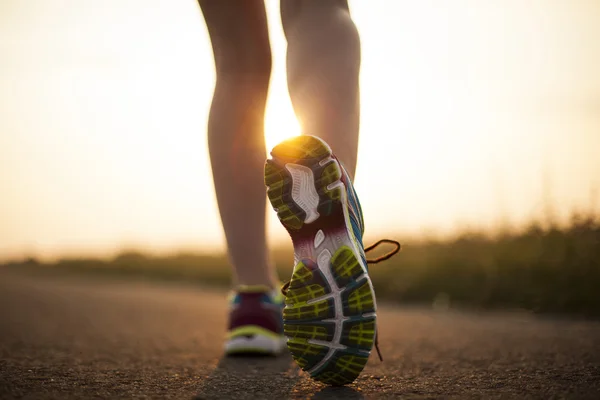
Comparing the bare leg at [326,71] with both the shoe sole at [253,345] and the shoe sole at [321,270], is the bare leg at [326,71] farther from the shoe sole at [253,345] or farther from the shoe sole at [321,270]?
the shoe sole at [253,345]

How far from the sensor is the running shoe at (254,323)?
1.83 meters

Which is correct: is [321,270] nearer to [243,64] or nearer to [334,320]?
[334,320]

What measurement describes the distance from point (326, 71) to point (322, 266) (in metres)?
0.49

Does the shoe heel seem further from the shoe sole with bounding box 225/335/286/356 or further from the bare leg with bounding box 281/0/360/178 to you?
the shoe sole with bounding box 225/335/286/356

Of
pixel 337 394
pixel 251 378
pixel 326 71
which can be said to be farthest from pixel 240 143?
pixel 337 394

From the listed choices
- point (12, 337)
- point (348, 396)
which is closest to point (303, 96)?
point (348, 396)

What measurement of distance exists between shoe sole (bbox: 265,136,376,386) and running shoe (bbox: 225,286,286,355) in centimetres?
56

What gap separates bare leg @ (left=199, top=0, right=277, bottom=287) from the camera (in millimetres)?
1829

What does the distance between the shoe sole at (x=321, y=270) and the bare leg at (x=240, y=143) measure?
1.63ft

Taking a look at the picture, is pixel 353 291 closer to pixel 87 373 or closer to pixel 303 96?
pixel 303 96

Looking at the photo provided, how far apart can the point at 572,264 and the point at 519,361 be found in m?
2.23

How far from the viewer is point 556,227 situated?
4.27 metres

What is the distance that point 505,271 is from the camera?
3.84 m

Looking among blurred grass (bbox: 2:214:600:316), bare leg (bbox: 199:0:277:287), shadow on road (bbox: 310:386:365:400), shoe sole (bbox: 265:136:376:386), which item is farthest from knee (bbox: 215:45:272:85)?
blurred grass (bbox: 2:214:600:316)
